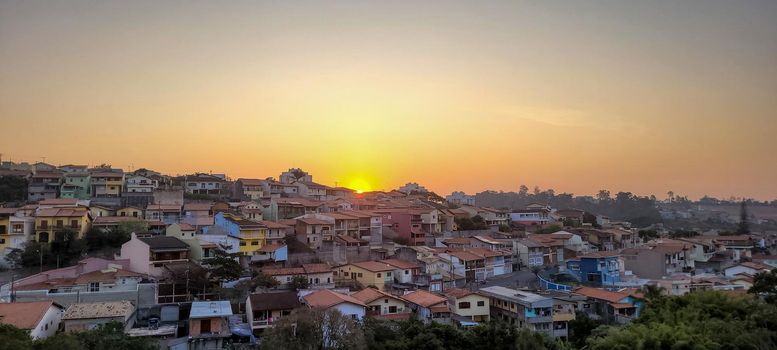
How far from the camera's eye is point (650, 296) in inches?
695

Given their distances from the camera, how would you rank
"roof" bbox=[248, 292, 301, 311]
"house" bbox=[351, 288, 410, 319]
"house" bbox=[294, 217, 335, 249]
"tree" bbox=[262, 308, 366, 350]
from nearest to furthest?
"tree" bbox=[262, 308, 366, 350], "roof" bbox=[248, 292, 301, 311], "house" bbox=[351, 288, 410, 319], "house" bbox=[294, 217, 335, 249]

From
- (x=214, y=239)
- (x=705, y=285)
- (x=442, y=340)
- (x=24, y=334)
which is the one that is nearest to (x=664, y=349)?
(x=442, y=340)

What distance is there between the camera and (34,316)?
16.7 meters

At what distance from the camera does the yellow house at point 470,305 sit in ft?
74.0

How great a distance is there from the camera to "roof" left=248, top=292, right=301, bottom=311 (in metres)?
19.8

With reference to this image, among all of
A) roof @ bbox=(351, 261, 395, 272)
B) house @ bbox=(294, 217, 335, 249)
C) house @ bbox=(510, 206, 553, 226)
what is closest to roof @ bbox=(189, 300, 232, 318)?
roof @ bbox=(351, 261, 395, 272)

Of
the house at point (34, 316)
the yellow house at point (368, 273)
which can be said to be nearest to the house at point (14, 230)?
the house at point (34, 316)

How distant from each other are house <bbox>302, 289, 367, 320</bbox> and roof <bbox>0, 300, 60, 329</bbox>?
8.58 metres

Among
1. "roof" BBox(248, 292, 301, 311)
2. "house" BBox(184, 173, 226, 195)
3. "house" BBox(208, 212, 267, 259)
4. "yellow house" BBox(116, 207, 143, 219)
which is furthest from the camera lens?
"house" BBox(184, 173, 226, 195)

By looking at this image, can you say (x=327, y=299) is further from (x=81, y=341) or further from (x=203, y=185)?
(x=203, y=185)

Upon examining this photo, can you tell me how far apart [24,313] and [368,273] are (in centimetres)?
1361

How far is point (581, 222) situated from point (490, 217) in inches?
404

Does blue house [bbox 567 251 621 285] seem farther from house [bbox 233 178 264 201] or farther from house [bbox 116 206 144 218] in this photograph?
house [bbox 116 206 144 218]

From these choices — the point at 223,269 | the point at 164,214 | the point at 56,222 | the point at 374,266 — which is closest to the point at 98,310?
the point at 223,269
